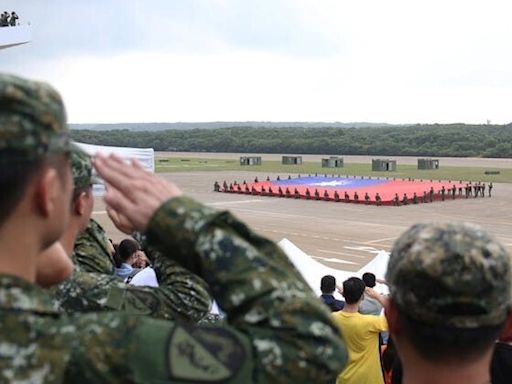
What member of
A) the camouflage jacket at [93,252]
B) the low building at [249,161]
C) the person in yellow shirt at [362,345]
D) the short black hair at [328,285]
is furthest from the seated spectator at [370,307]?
the low building at [249,161]

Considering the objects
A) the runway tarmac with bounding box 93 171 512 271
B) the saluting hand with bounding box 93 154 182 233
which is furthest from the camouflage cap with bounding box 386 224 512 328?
the runway tarmac with bounding box 93 171 512 271

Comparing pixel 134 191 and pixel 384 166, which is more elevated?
pixel 134 191

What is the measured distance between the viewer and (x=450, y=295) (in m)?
1.57

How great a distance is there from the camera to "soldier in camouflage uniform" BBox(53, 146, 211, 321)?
2.01 m

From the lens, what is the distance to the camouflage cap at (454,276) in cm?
155

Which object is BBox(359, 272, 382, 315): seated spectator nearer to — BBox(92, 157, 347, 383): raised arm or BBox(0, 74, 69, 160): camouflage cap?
BBox(92, 157, 347, 383): raised arm

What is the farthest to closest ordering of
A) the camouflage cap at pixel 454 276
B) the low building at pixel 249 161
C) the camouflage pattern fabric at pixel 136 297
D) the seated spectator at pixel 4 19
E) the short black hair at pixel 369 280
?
the low building at pixel 249 161 → the seated spectator at pixel 4 19 → the short black hair at pixel 369 280 → the camouflage pattern fabric at pixel 136 297 → the camouflage cap at pixel 454 276

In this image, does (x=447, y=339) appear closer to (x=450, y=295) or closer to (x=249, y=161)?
(x=450, y=295)

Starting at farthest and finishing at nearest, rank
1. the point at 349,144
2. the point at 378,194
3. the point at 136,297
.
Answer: the point at 349,144 → the point at 378,194 → the point at 136,297

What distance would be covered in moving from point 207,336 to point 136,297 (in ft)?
2.62

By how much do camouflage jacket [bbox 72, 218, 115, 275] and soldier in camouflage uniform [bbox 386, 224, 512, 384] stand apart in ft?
4.58

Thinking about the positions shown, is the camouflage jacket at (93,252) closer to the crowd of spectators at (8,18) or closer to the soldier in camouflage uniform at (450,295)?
the soldier in camouflage uniform at (450,295)

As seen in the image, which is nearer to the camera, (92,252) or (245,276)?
(245,276)

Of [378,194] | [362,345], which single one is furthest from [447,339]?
[378,194]
